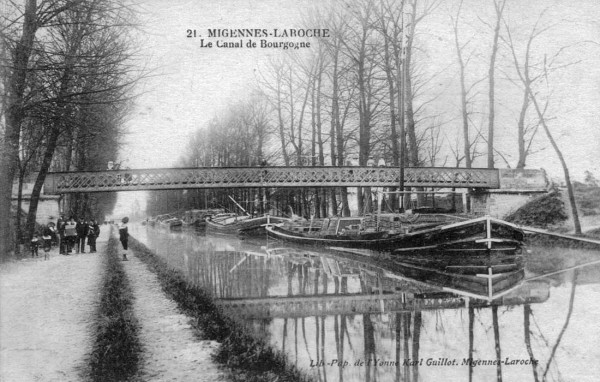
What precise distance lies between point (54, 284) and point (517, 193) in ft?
71.4

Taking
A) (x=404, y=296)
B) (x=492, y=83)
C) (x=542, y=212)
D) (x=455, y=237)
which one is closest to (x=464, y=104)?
(x=492, y=83)

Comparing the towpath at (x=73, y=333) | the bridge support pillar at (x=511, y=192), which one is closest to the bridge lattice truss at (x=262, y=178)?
the bridge support pillar at (x=511, y=192)

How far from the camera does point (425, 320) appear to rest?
7.35 meters

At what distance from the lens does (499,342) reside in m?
6.20

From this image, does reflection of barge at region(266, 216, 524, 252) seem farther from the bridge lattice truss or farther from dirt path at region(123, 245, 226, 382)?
dirt path at region(123, 245, 226, 382)

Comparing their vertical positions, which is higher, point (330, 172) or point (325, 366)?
point (330, 172)

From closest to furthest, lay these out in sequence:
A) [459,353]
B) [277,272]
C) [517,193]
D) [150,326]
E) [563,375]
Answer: [563,375]
[459,353]
[150,326]
[277,272]
[517,193]

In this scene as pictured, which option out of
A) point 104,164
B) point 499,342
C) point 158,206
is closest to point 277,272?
point 499,342

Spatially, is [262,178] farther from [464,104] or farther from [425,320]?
[425,320]

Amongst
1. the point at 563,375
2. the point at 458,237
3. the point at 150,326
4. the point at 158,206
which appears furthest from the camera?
the point at 158,206

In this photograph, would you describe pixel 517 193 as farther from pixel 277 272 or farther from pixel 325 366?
pixel 325 366

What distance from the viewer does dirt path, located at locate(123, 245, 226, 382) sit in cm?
495

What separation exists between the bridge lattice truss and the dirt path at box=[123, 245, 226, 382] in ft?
56.7

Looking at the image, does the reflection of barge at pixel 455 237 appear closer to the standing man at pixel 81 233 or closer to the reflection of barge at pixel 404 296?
the reflection of barge at pixel 404 296
